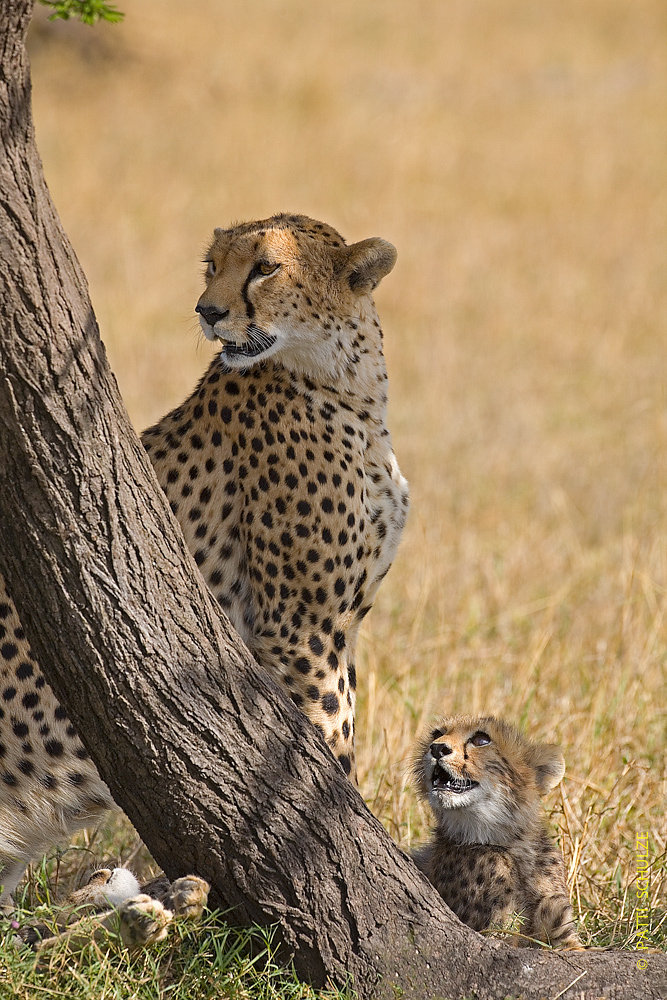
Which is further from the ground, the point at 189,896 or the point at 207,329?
the point at 207,329

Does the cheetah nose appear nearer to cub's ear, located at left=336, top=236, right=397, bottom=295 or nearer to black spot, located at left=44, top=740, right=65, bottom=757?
cub's ear, located at left=336, top=236, right=397, bottom=295

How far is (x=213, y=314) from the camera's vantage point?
318cm

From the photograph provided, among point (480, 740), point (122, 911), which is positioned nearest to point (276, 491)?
point (480, 740)

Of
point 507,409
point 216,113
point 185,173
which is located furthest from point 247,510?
point 216,113

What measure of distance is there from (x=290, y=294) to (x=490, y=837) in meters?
1.45

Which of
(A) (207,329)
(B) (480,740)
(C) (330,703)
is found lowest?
(B) (480,740)

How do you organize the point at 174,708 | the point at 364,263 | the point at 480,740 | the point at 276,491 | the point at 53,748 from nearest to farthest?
the point at 174,708 < the point at 53,748 < the point at 480,740 < the point at 276,491 < the point at 364,263

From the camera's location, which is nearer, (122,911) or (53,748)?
(122,911)

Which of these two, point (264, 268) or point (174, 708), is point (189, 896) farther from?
point (264, 268)

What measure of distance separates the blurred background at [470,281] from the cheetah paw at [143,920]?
4.14 feet

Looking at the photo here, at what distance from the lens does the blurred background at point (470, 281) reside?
4523 mm

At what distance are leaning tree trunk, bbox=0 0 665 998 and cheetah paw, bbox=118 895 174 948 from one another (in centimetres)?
13

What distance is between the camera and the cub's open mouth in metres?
2.99

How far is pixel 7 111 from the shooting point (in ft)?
7.06
